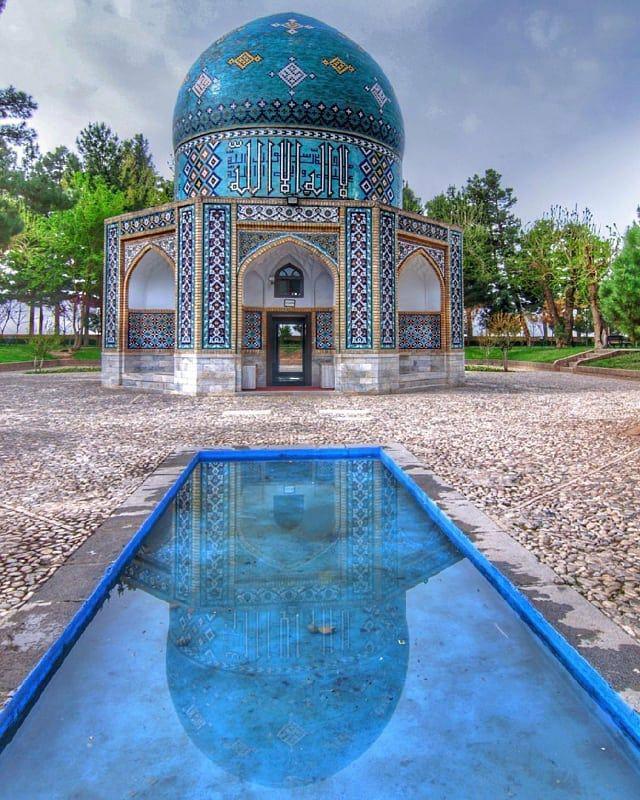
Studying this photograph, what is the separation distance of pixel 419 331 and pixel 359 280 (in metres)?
2.68

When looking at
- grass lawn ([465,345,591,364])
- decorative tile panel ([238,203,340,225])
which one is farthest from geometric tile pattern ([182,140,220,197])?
grass lawn ([465,345,591,364])

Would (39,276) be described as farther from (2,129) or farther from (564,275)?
(564,275)

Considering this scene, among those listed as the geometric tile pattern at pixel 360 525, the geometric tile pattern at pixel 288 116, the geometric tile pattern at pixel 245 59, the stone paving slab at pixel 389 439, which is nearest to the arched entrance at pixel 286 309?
the stone paving slab at pixel 389 439

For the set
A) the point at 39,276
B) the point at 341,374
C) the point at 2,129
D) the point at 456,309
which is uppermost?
the point at 2,129

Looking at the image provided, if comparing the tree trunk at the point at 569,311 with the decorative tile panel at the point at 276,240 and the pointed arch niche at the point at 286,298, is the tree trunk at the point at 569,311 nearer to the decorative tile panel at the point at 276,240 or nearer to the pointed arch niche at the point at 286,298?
the pointed arch niche at the point at 286,298

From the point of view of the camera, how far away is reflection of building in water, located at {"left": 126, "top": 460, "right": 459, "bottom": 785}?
183 centimetres

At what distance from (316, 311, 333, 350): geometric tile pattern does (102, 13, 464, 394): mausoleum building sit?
37 millimetres

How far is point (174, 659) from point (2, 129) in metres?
18.5

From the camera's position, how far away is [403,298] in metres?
16.0

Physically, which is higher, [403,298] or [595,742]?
[403,298]

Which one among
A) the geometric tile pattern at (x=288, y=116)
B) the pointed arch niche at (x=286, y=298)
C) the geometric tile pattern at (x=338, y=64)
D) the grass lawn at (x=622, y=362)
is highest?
the geometric tile pattern at (x=338, y=64)

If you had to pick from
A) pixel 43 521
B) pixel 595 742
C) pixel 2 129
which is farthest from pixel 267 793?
pixel 2 129

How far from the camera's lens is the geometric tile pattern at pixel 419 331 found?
1518 centimetres

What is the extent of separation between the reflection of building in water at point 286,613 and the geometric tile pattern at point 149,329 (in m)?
11.3
